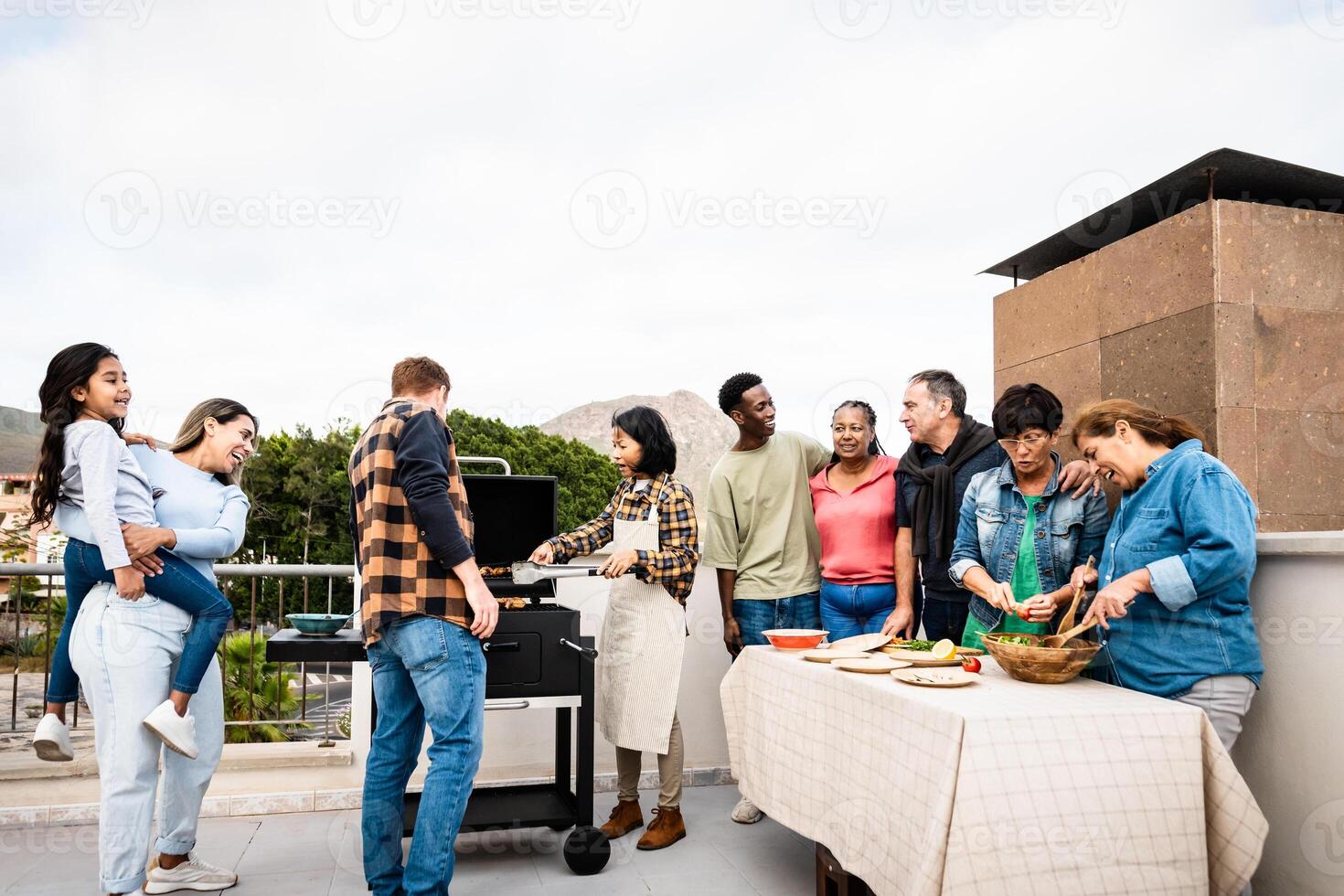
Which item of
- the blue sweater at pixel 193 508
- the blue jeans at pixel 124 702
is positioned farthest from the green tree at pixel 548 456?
the blue jeans at pixel 124 702

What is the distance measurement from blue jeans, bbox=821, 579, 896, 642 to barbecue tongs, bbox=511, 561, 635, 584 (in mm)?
760

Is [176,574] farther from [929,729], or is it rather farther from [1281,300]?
[1281,300]

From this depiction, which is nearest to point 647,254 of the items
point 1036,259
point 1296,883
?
point 1036,259

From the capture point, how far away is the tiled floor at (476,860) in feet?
8.39

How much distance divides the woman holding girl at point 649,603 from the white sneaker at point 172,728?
1105 millimetres

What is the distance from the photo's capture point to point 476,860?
283 centimetres

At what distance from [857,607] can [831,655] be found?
0.63m

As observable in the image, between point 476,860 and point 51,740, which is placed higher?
point 51,740

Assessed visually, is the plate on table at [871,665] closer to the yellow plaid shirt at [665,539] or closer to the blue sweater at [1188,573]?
the blue sweater at [1188,573]

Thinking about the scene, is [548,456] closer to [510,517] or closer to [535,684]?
[510,517]

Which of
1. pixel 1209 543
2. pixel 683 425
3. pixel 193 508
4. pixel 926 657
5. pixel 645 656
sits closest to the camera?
pixel 1209 543

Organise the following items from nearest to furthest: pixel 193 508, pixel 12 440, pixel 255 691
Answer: pixel 193 508 → pixel 255 691 → pixel 12 440

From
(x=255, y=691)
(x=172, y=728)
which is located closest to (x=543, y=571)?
(x=172, y=728)

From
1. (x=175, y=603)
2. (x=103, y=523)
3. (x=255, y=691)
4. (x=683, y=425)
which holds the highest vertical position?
(x=683, y=425)
